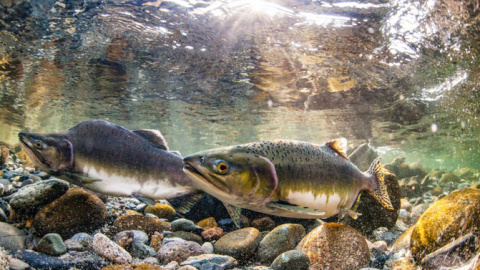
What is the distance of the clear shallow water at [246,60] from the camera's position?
7.29 metres

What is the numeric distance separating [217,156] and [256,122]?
57.6 ft

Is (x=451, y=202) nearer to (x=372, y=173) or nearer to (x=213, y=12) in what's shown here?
(x=372, y=173)

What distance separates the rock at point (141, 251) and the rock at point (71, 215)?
0.87 meters

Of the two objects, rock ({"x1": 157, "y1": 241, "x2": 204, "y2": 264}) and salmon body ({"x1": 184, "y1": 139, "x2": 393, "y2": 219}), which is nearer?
salmon body ({"x1": 184, "y1": 139, "x2": 393, "y2": 219})

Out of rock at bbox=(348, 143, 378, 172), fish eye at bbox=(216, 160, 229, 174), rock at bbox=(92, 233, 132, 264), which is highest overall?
fish eye at bbox=(216, 160, 229, 174)

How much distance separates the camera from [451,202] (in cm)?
358

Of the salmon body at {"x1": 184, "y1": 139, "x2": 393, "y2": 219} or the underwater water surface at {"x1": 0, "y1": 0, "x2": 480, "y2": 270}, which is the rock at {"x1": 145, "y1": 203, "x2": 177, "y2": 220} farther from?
the salmon body at {"x1": 184, "y1": 139, "x2": 393, "y2": 219}

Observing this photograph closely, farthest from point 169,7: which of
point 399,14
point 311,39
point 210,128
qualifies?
point 210,128

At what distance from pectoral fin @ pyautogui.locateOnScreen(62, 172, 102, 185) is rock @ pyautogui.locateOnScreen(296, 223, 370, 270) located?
2946mm

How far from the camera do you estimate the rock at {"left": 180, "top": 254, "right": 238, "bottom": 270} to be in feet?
10.4

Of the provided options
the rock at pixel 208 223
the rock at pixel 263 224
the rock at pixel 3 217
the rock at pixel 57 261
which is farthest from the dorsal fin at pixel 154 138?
the rock at pixel 263 224

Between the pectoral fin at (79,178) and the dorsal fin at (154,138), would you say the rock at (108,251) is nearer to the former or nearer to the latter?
the pectoral fin at (79,178)

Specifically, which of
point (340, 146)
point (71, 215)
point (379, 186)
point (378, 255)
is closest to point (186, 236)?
point (71, 215)

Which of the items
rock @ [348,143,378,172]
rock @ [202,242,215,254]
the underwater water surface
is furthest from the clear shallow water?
rock @ [202,242,215,254]
